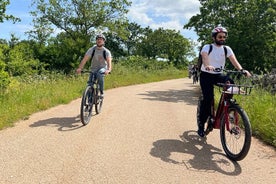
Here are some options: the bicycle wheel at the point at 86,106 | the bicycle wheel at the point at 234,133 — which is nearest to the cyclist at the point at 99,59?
the bicycle wheel at the point at 86,106

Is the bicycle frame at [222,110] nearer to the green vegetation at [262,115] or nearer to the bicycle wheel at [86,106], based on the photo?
the green vegetation at [262,115]

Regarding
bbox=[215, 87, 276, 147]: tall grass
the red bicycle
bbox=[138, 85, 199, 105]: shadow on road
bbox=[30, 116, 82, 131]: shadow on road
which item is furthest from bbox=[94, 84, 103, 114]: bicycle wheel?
bbox=[138, 85, 199, 105]: shadow on road

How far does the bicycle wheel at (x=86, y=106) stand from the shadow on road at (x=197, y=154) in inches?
76.7

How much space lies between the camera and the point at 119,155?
5.17 metres

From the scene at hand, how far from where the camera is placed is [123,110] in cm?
949

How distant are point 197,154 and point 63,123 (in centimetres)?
334

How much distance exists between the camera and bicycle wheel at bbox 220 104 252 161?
505 centimetres

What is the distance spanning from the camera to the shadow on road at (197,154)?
15.6 feet

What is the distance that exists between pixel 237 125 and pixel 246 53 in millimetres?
13043

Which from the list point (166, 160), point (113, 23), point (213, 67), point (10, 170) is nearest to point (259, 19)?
point (213, 67)

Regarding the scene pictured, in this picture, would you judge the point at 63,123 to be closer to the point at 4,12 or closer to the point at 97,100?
the point at 97,100

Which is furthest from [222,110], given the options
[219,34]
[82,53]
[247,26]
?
[82,53]

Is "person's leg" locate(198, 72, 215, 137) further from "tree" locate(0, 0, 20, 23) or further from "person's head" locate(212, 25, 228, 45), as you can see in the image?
"tree" locate(0, 0, 20, 23)

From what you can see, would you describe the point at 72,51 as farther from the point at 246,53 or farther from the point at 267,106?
the point at 267,106
